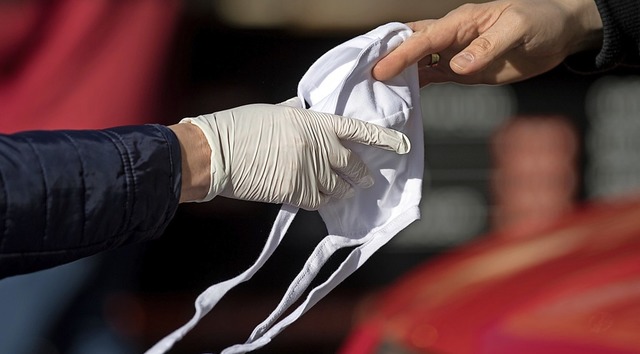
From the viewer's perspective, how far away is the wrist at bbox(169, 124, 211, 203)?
1895 mm

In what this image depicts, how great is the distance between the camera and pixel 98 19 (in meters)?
3.71

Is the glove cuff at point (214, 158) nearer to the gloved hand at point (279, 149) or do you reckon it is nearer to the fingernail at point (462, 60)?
the gloved hand at point (279, 149)

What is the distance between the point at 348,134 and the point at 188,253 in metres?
2.16

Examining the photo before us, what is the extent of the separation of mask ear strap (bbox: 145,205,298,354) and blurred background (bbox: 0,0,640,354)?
50.5 inches

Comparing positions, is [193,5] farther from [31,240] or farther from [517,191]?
[31,240]

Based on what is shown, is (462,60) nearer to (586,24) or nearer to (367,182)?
(367,182)

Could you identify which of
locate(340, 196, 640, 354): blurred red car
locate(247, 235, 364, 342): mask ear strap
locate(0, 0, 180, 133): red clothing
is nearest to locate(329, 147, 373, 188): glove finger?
locate(247, 235, 364, 342): mask ear strap

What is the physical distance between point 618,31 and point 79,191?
3.96 feet

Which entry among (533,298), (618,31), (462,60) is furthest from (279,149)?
(618,31)

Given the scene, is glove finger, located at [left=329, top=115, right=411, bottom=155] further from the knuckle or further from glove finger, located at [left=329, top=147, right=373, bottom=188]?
the knuckle

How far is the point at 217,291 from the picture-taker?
196 cm

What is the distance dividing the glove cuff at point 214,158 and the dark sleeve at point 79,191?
0.36 ft

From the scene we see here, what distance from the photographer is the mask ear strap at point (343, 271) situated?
2.00 metres

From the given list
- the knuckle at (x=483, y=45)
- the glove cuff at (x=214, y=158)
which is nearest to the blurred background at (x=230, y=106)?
the knuckle at (x=483, y=45)
